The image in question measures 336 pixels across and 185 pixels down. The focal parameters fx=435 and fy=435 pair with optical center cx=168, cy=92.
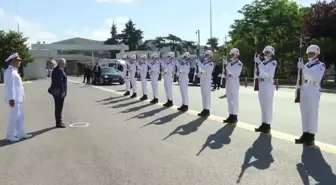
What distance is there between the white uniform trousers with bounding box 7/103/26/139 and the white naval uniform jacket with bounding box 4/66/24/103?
0.19 metres

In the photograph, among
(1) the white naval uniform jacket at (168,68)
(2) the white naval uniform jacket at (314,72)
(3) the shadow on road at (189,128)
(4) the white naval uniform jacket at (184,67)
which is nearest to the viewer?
(2) the white naval uniform jacket at (314,72)

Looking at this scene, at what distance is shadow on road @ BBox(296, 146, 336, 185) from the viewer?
247 inches

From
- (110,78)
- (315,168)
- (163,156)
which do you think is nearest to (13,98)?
(163,156)

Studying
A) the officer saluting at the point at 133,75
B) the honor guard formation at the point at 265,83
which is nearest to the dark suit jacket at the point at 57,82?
the honor guard formation at the point at 265,83

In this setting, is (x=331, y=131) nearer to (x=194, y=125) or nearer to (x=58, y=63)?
(x=194, y=125)

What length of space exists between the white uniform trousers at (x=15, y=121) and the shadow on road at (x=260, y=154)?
5.32m

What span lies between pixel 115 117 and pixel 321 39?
27.2 m

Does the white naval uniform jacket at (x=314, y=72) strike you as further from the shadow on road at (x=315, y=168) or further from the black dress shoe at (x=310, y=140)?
the shadow on road at (x=315, y=168)

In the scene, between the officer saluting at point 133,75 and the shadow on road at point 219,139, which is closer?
the shadow on road at point 219,139

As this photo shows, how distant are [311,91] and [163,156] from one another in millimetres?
3217

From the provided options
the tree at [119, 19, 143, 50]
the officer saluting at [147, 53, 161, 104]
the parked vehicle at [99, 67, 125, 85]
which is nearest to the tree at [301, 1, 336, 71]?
the parked vehicle at [99, 67, 125, 85]

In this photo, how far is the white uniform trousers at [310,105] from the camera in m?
8.56

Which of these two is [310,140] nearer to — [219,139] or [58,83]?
[219,139]

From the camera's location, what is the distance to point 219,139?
9.41 metres
